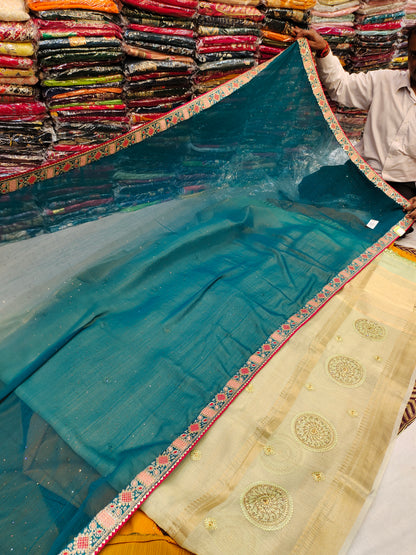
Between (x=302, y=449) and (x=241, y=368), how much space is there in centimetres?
31

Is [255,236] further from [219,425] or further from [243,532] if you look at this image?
[243,532]

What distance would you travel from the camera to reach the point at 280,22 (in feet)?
8.32

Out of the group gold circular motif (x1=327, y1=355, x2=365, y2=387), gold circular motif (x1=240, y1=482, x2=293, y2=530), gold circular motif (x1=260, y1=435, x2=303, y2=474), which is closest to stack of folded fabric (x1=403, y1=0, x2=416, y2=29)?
gold circular motif (x1=327, y1=355, x2=365, y2=387)

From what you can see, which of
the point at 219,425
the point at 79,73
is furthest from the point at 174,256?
the point at 79,73

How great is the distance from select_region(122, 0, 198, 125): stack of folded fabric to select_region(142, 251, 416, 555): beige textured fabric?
5.51 feet

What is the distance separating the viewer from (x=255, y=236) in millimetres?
1890

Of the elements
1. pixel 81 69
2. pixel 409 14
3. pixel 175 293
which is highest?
pixel 409 14

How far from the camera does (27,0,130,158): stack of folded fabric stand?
74.0 inches

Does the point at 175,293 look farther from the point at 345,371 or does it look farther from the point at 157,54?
the point at 157,54

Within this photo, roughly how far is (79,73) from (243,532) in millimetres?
2146

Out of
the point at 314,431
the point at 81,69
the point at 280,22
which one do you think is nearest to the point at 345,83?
the point at 280,22

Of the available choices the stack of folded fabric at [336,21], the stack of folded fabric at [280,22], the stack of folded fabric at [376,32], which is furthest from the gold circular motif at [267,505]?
the stack of folded fabric at [376,32]

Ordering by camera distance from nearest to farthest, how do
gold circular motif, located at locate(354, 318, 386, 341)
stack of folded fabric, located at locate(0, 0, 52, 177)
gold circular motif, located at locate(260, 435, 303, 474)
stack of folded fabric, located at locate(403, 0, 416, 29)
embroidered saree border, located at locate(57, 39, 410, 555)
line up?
1. embroidered saree border, located at locate(57, 39, 410, 555)
2. gold circular motif, located at locate(260, 435, 303, 474)
3. gold circular motif, located at locate(354, 318, 386, 341)
4. stack of folded fabric, located at locate(0, 0, 52, 177)
5. stack of folded fabric, located at locate(403, 0, 416, 29)

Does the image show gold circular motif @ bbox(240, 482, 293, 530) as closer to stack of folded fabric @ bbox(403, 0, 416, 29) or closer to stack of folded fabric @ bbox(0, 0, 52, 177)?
stack of folded fabric @ bbox(0, 0, 52, 177)
